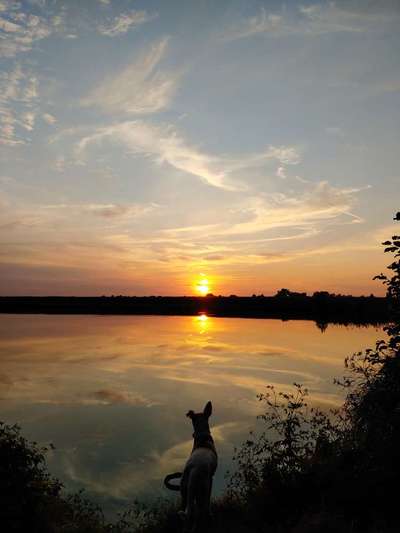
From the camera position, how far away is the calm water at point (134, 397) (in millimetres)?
15734

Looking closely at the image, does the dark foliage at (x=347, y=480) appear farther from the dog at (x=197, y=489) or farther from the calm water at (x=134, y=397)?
the calm water at (x=134, y=397)

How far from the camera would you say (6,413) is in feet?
71.9

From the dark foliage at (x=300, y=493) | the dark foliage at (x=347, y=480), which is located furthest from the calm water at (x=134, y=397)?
the dark foliage at (x=347, y=480)

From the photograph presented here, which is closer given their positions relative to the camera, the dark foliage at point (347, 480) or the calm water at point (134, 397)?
the dark foliage at point (347, 480)

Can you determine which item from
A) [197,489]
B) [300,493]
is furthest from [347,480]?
[197,489]

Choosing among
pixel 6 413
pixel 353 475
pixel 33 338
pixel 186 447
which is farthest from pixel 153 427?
pixel 33 338

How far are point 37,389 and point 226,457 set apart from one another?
16.7 metres

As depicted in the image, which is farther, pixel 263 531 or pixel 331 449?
pixel 331 449

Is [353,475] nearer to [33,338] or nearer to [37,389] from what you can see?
[37,389]

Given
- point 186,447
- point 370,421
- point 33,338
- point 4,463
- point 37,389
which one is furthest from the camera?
point 33,338

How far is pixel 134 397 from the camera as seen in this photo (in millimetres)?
26594

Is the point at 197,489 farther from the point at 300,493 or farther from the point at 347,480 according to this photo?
the point at 347,480

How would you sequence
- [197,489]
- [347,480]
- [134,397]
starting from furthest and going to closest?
[134,397] → [347,480] → [197,489]

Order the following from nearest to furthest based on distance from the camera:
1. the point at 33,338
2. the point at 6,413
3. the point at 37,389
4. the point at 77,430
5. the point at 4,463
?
the point at 4,463 → the point at 77,430 → the point at 6,413 → the point at 37,389 → the point at 33,338
